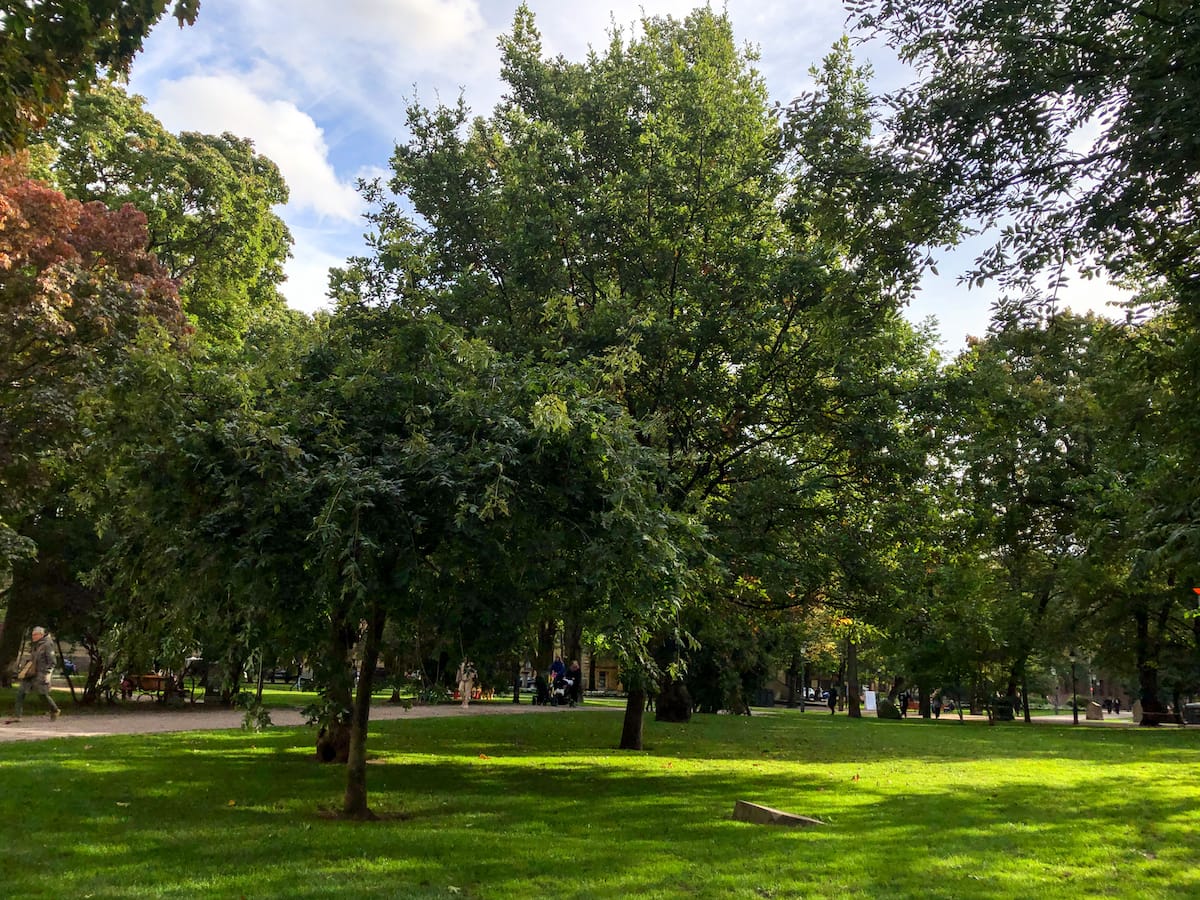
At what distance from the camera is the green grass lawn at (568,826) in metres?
5.82

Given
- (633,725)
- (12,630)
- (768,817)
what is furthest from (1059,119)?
(12,630)

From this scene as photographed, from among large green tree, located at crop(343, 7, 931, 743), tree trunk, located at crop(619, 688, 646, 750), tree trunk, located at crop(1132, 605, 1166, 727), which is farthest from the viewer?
tree trunk, located at crop(1132, 605, 1166, 727)

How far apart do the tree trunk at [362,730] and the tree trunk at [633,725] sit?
801cm

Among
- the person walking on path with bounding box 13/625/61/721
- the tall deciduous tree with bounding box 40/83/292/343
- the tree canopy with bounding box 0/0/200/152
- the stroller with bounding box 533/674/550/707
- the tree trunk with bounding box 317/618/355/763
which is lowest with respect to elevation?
the stroller with bounding box 533/674/550/707

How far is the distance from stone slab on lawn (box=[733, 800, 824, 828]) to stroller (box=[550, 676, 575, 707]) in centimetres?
2413

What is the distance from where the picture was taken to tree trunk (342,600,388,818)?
25.9 ft

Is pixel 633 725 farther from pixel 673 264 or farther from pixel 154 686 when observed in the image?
pixel 154 686

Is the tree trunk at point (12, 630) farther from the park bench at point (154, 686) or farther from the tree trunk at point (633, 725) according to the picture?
the tree trunk at point (633, 725)

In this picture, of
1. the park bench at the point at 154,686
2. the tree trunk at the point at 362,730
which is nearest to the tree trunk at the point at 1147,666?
the tree trunk at the point at 362,730

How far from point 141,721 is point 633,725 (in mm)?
9958

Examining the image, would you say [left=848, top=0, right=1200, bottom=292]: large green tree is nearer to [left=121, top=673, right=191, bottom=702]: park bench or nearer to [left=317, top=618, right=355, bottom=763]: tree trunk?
[left=317, top=618, right=355, bottom=763]: tree trunk

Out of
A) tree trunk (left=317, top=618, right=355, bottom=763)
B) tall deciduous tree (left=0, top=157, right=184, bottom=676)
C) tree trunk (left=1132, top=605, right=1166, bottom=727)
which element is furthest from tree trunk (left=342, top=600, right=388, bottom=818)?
tree trunk (left=1132, top=605, right=1166, bottom=727)

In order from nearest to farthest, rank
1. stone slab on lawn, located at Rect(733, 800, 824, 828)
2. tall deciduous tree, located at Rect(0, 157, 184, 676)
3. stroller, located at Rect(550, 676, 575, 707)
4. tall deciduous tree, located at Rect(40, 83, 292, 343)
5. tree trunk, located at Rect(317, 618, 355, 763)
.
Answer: tree trunk, located at Rect(317, 618, 355, 763), stone slab on lawn, located at Rect(733, 800, 824, 828), tall deciduous tree, located at Rect(0, 157, 184, 676), tall deciduous tree, located at Rect(40, 83, 292, 343), stroller, located at Rect(550, 676, 575, 707)

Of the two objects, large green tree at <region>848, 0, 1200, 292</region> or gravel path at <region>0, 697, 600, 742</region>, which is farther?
gravel path at <region>0, 697, 600, 742</region>
